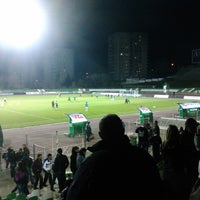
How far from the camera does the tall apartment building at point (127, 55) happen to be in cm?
17188

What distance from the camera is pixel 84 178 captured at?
2121 mm

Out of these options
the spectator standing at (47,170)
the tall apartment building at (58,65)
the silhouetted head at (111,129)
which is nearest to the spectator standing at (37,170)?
the spectator standing at (47,170)

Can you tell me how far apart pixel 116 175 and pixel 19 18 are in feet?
115

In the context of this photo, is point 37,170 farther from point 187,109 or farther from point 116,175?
point 187,109

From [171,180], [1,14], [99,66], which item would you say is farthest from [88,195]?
[99,66]

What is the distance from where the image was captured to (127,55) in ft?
580

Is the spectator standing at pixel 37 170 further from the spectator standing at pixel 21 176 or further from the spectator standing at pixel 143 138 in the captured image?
the spectator standing at pixel 143 138

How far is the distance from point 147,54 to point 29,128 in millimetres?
153976

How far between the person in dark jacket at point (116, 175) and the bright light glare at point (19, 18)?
2956 centimetres

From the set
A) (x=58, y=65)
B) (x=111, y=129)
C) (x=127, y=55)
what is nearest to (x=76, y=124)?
(x=111, y=129)

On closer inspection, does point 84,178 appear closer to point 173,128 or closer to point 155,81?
point 173,128

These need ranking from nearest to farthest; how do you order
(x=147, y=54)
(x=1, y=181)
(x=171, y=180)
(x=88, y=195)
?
(x=88, y=195), (x=171, y=180), (x=1, y=181), (x=147, y=54)

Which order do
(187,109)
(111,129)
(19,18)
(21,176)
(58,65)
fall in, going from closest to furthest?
1. (111,129)
2. (21,176)
3. (187,109)
4. (19,18)
5. (58,65)

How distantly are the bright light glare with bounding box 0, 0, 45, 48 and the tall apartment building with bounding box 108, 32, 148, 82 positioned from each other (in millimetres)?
133706
